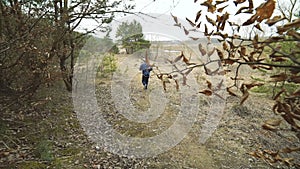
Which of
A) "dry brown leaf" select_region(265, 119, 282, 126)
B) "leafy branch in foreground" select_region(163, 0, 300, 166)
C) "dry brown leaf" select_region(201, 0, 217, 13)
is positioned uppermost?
"dry brown leaf" select_region(201, 0, 217, 13)

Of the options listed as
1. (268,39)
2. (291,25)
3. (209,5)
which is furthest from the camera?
(209,5)

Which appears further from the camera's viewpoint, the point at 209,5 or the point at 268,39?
the point at 209,5

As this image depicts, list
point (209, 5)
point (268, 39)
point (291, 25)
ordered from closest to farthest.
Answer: point (291, 25) < point (268, 39) < point (209, 5)

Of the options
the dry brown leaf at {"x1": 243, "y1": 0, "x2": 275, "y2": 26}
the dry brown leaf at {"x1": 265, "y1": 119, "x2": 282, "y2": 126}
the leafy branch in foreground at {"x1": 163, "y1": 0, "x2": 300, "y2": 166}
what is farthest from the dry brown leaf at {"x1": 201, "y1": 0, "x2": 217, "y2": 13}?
the dry brown leaf at {"x1": 265, "y1": 119, "x2": 282, "y2": 126}

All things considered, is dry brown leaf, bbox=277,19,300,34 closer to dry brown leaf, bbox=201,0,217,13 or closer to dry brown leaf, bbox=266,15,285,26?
dry brown leaf, bbox=266,15,285,26

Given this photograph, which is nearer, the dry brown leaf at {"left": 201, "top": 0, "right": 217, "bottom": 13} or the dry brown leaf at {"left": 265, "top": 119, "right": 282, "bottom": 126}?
the dry brown leaf at {"left": 265, "top": 119, "right": 282, "bottom": 126}

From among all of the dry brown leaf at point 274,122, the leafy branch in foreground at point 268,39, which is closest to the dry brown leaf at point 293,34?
the leafy branch in foreground at point 268,39

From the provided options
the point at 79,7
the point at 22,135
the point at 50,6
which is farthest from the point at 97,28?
the point at 22,135

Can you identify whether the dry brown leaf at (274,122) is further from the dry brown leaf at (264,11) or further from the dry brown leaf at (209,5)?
the dry brown leaf at (209,5)

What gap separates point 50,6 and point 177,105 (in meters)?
4.90

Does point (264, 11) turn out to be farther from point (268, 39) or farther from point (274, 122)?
point (274, 122)

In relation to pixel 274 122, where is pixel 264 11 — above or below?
above

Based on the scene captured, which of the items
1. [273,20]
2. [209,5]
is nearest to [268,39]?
[273,20]

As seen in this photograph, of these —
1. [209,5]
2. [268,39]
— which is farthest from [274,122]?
[209,5]
